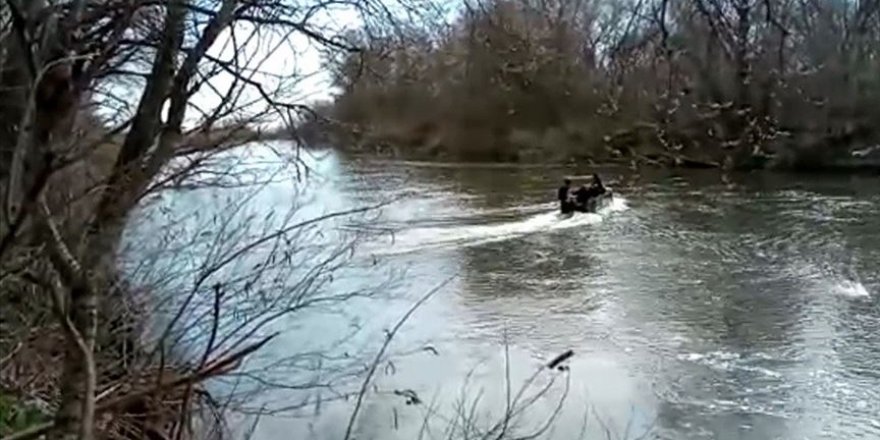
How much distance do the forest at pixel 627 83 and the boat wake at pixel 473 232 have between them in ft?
4.30

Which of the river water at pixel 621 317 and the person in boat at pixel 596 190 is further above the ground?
the person in boat at pixel 596 190

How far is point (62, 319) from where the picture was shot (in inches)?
65.2

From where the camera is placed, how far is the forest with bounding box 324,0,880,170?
2.96 m

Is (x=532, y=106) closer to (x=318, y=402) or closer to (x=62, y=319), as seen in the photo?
(x=318, y=402)

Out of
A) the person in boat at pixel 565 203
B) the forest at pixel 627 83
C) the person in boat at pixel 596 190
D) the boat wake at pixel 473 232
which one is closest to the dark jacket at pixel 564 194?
the person in boat at pixel 565 203

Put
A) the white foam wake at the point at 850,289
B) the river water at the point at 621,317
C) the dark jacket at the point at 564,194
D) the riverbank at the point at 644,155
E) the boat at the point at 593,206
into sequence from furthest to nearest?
1. the riverbank at the point at 644,155
2. the dark jacket at the point at 564,194
3. the boat at the point at 593,206
4. the white foam wake at the point at 850,289
5. the river water at the point at 621,317

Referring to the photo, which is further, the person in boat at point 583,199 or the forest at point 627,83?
the person in boat at point 583,199

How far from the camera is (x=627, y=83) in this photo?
143 inches

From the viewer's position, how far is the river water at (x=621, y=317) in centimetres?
716

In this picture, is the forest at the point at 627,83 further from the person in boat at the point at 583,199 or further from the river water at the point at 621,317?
the person in boat at the point at 583,199

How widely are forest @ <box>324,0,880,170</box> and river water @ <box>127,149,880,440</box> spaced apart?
1.05m

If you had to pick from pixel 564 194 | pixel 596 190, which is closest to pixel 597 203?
pixel 596 190

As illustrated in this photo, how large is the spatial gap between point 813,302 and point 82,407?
10.2 meters

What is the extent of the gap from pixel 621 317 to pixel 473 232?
5225mm
